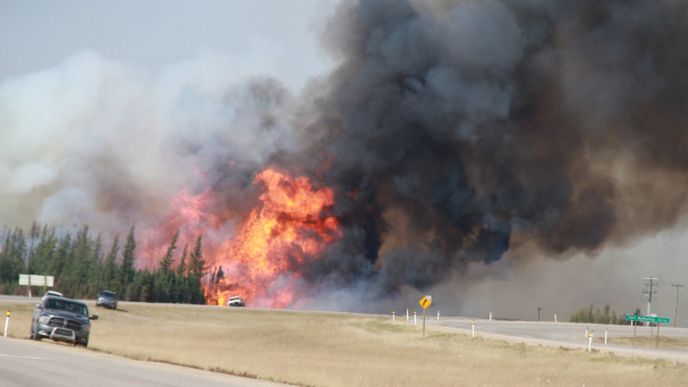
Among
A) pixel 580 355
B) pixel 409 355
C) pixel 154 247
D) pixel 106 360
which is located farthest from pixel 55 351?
pixel 154 247

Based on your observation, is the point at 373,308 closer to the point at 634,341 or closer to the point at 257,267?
the point at 257,267

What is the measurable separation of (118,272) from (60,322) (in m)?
77.0

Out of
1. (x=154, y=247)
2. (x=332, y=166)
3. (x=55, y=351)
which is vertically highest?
(x=332, y=166)

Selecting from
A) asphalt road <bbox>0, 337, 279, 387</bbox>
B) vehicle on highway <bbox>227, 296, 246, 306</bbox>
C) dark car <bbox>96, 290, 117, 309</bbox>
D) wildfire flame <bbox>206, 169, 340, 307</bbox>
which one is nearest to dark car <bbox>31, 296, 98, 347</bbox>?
asphalt road <bbox>0, 337, 279, 387</bbox>

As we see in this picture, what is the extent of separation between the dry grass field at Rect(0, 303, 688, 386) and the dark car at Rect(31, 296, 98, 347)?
875mm

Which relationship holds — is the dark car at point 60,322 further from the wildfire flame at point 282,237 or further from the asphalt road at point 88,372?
the wildfire flame at point 282,237

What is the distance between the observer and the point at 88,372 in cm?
2475

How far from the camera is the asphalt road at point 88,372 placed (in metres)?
22.1

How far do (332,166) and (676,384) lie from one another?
243ft

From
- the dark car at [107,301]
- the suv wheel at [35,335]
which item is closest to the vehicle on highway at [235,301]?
the dark car at [107,301]

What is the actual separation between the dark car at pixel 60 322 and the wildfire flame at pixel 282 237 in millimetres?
67944

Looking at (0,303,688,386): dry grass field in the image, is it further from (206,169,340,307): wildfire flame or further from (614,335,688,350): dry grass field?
(206,169,340,307): wildfire flame

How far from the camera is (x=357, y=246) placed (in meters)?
111

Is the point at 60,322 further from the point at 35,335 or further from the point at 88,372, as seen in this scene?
the point at 88,372
